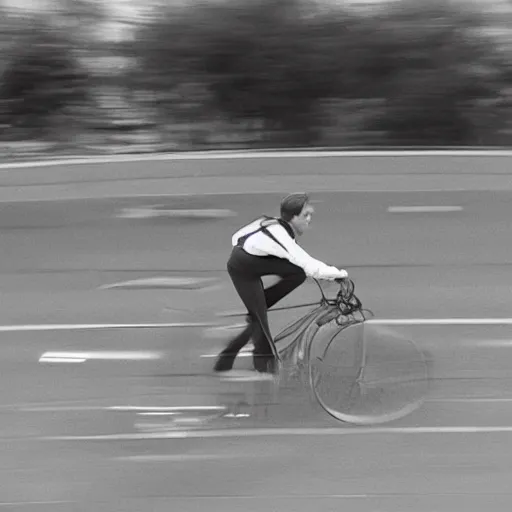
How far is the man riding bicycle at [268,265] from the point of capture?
6047 millimetres

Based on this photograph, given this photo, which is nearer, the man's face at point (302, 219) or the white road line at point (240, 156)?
the man's face at point (302, 219)

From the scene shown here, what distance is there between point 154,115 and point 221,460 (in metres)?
7.21

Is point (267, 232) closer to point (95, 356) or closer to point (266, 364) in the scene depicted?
point (266, 364)

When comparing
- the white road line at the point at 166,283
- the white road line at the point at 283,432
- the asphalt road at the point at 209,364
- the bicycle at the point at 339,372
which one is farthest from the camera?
the white road line at the point at 166,283

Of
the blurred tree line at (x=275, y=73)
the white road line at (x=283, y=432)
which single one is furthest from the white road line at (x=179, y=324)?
the blurred tree line at (x=275, y=73)

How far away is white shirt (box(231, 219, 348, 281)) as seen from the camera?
19.5ft

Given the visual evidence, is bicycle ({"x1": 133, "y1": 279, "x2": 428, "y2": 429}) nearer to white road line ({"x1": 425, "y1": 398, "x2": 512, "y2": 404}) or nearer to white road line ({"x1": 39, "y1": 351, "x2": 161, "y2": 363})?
white road line ({"x1": 425, "y1": 398, "x2": 512, "y2": 404})

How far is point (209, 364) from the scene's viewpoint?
7234 mm

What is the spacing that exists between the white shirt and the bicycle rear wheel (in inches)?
23.4

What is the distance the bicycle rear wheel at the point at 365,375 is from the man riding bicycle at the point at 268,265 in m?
0.36

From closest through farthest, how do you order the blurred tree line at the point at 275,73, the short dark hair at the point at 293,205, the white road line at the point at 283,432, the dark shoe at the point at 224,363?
the short dark hair at the point at 293,205, the white road line at the point at 283,432, the dark shoe at the point at 224,363, the blurred tree line at the point at 275,73

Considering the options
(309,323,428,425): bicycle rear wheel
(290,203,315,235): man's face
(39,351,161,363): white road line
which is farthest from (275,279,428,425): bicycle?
(39,351,161,363): white road line

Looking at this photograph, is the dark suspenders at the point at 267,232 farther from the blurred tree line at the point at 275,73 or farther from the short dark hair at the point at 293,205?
the blurred tree line at the point at 275,73

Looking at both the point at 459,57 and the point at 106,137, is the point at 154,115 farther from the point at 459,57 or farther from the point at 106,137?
the point at 459,57
